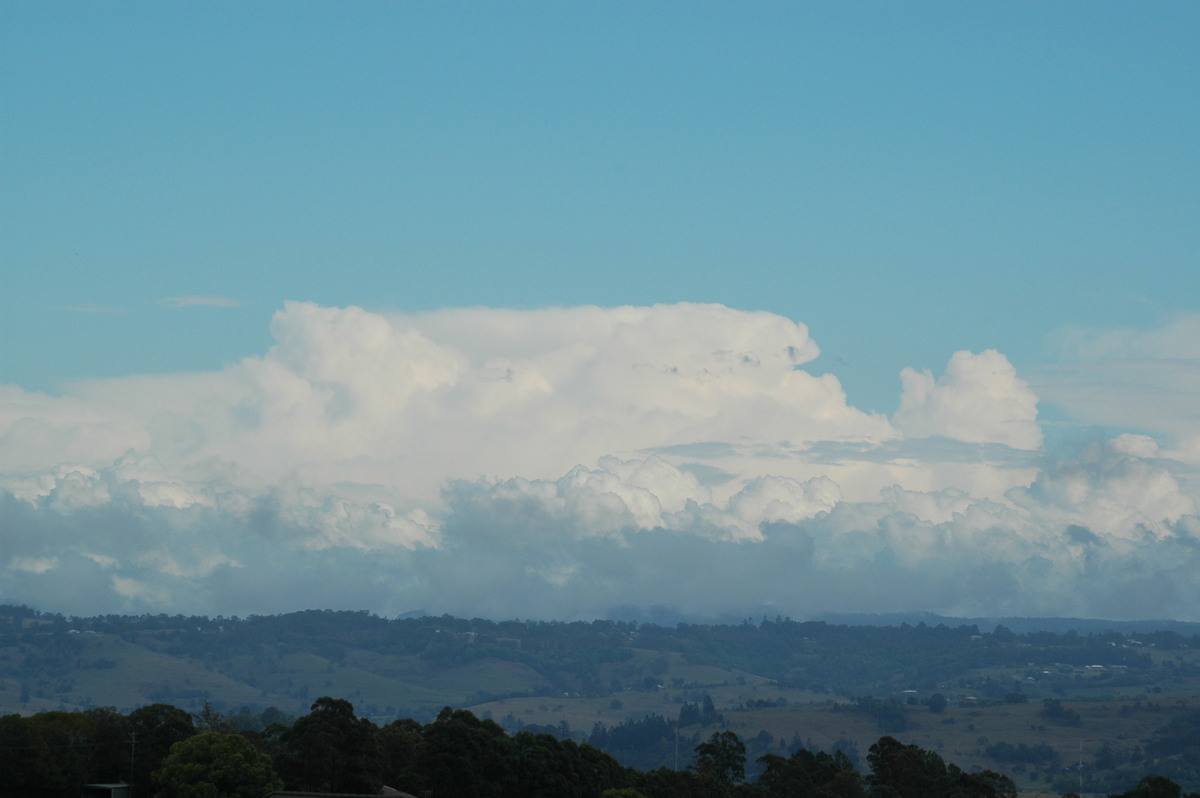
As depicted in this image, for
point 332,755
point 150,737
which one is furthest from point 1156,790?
point 150,737

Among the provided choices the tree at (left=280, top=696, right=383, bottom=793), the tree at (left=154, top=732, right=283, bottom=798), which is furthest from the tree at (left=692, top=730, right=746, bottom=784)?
the tree at (left=154, top=732, right=283, bottom=798)

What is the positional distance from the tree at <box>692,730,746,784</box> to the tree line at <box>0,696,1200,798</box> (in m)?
21.7

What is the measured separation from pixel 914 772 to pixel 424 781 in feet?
215

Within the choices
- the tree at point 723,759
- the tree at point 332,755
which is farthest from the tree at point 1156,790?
the tree at point 332,755

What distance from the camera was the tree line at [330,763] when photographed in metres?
133

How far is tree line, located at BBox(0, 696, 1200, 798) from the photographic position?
133 meters

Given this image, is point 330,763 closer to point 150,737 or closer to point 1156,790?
point 150,737

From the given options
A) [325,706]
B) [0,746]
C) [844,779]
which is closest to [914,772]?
[844,779]

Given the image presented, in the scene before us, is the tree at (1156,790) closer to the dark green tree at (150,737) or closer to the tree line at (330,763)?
the tree line at (330,763)

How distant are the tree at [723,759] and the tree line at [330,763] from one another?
21750mm

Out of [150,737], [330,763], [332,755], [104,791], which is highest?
[150,737]

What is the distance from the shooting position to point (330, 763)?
141m

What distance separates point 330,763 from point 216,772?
13916 mm

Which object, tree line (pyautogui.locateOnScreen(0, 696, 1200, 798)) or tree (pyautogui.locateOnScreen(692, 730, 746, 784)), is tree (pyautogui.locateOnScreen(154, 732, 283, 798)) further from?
tree (pyautogui.locateOnScreen(692, 730, 746, 784))
